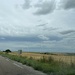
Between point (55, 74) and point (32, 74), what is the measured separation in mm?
1703

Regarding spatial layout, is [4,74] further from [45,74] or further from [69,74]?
[69,74]

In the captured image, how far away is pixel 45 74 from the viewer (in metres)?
18.3

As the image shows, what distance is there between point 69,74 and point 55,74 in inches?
38.2

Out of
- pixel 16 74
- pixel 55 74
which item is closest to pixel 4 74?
pixel 16 74

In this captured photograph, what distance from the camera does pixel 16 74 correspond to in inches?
709

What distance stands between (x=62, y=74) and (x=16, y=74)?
10.9ft

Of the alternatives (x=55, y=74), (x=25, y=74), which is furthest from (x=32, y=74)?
(x=55, y=74)

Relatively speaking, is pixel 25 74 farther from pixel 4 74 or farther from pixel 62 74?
pixel 62 74

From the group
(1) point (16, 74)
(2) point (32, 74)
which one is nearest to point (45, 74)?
(2) point (32, 74)

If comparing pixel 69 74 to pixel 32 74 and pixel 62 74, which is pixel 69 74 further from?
pixel 32 74

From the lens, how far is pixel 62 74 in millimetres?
17266

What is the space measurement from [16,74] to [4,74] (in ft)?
2.95

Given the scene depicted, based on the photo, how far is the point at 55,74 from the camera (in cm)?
1739

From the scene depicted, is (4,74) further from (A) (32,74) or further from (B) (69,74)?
(B) (69,74)
